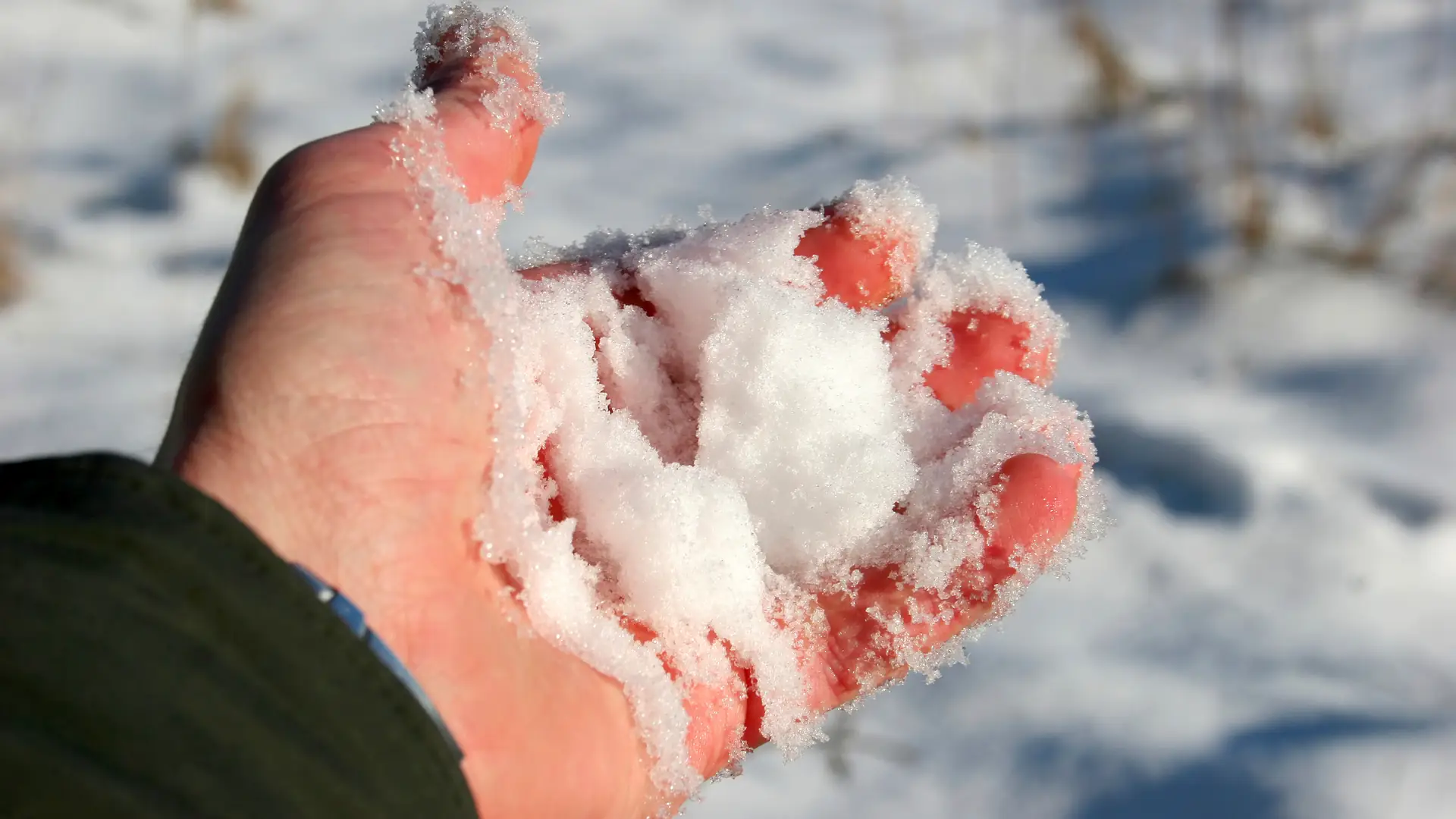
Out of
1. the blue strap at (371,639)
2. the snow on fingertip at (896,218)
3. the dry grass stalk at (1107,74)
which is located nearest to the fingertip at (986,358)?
the snow on fingertip at (896,218)

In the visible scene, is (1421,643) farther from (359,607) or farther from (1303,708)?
(359,607)

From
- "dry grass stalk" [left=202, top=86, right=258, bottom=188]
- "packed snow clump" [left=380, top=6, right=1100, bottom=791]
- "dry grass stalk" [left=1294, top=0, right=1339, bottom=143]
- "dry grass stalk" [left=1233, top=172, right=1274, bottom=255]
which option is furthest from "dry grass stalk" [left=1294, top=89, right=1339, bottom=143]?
"dry grass stalk" [left=202, top=86, right=258, bottom=188]

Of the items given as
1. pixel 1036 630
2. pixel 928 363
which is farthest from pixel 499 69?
pixel 1036 630

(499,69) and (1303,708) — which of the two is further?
(1303,708)

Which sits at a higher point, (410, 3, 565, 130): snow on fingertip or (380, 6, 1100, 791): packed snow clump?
(410, 3, 565, 130): snow on fingertip

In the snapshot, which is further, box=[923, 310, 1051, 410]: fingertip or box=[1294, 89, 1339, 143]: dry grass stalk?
box=[1294, 89, 1339, 143]: dry grass stalk

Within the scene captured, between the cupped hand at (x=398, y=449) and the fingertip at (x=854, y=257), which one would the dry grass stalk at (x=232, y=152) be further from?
the fingertip at (x=854, y=257)

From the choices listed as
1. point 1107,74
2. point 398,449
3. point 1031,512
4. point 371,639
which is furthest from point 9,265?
point 1107,74

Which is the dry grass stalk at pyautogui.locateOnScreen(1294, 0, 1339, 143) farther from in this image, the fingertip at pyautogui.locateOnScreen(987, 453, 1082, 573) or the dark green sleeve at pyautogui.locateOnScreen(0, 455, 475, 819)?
the dark green sleeve at pyautogui.locateOnScreen(0, 455, 475, 819)
